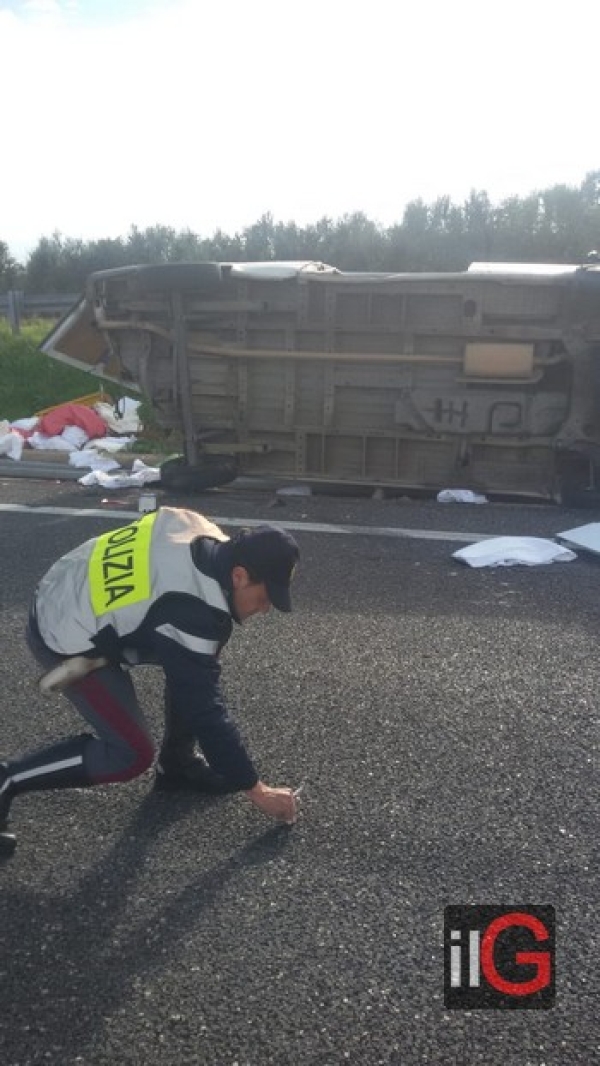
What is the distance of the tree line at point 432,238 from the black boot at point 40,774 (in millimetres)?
19576

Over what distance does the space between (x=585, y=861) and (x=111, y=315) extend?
7894 millimetres

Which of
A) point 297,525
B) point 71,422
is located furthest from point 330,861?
point 71,422

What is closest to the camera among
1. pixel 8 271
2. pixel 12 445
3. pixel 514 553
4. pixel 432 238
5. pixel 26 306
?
pixel 514 553

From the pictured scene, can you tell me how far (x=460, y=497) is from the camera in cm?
918

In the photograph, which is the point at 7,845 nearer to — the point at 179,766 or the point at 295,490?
the point at 179,766

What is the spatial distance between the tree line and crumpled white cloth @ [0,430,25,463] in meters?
12.2

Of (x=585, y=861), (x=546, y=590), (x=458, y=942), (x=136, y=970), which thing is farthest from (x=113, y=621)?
(x=546, y=590)

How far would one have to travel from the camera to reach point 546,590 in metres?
6.28

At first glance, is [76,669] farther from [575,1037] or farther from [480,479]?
[480,479]

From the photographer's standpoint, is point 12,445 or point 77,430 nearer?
point 12,445

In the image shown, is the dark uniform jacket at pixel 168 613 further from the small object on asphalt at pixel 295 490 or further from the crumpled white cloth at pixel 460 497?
the small object on asphalt at pixel 295 490

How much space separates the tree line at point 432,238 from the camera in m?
A: 22.8

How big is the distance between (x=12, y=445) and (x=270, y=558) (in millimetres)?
9674

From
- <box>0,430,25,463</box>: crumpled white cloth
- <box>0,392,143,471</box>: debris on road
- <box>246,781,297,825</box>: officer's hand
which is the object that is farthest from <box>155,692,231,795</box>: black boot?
<box>0,430,25,463</box>: crumpled white cloth
